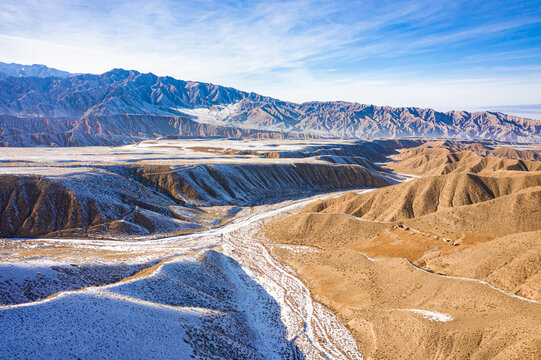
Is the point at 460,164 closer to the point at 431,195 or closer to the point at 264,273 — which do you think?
the point at 431,195

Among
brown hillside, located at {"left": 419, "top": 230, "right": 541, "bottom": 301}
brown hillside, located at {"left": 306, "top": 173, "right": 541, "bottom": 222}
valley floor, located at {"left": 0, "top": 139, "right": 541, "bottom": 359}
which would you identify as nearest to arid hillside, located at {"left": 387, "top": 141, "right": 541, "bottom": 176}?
brown hillside, located at {"left": 306, "top": 173, "right": 541, "bottom": 222}

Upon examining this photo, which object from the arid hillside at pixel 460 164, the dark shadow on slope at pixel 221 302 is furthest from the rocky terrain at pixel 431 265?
the arid hillside at pixel 460 164

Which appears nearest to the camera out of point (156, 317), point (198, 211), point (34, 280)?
point (156, 317)

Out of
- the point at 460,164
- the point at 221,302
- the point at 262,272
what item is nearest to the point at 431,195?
the point at 262,272

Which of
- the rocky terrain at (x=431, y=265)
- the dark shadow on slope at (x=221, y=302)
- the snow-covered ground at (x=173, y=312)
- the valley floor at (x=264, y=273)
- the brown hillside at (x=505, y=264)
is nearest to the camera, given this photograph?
the snow-covered ground at (x=173, y=312)

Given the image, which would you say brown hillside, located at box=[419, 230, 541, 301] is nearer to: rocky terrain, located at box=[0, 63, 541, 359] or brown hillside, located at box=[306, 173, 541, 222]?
rocky terrain, located at box=[0, 63, 541, 359]

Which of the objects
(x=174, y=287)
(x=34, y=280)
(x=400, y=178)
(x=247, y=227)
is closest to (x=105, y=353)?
(x=174, y=287)

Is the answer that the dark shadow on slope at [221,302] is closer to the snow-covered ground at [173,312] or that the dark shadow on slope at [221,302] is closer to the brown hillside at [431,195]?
the snow-covered ground at [173,312]

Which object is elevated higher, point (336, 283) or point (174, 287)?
point (174, 287)

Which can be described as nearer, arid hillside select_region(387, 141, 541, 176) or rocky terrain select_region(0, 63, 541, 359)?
rocky terrain select_region(0, 63, 541, 359)

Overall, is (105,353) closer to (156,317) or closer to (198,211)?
(156,317)

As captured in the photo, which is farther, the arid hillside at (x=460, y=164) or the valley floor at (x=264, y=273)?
the arid hillside at (x=460, y=164)
